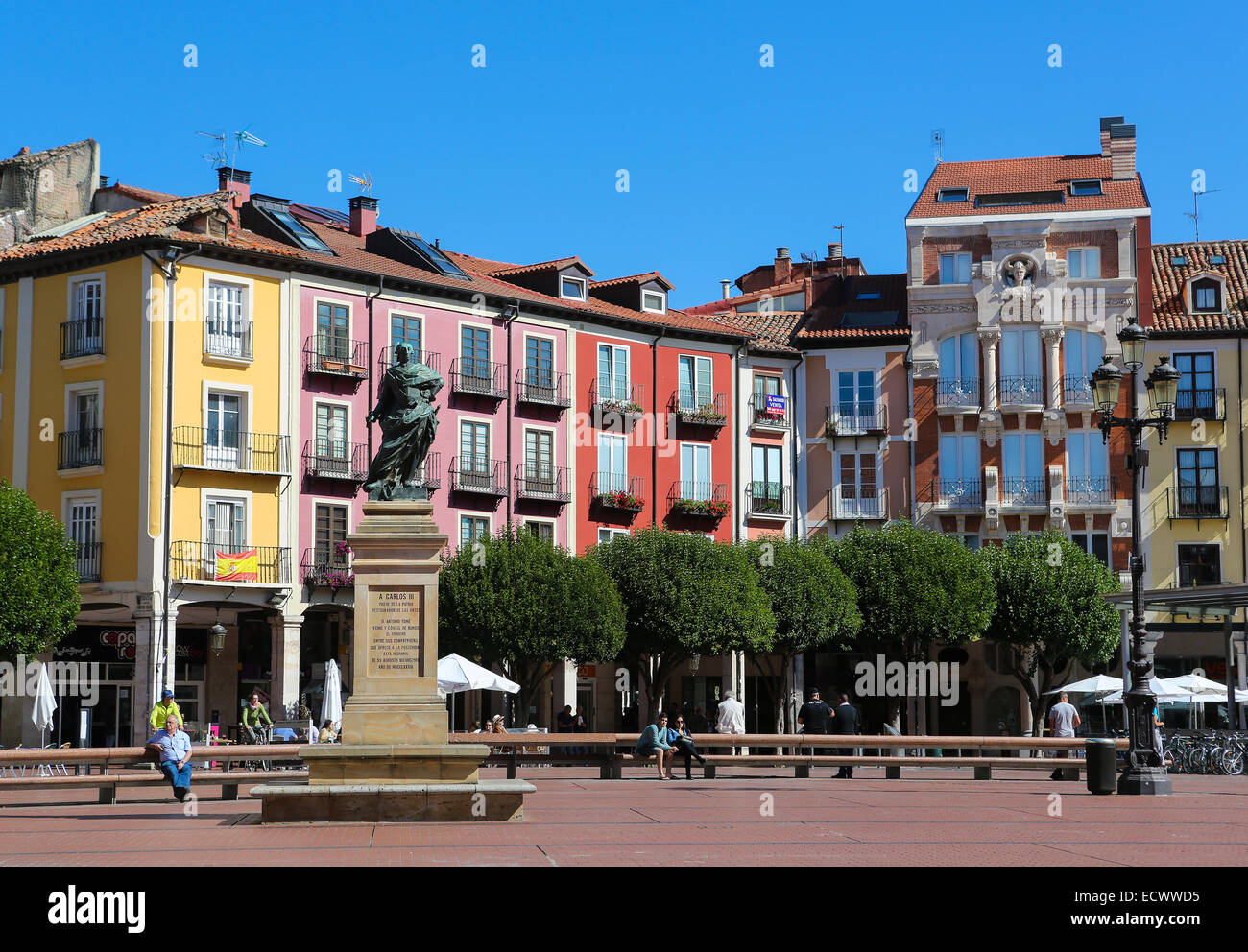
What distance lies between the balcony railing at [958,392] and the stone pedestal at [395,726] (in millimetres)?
43578

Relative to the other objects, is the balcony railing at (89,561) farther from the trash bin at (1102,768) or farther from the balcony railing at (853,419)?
the trash bin at (1102,768)

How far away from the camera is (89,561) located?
1944 inches

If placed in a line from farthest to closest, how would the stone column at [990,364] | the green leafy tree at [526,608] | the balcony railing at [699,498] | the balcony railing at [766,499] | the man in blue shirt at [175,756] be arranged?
the stone column at [990,364] → the balcony railing at [766,499] → the balcony railing at [699,498] → the green leafy tree at [526,608] → the man in blue shirt at [175,756]

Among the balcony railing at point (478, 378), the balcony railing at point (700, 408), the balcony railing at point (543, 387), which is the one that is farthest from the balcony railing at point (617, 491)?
the balcony railing at point (478, 378)

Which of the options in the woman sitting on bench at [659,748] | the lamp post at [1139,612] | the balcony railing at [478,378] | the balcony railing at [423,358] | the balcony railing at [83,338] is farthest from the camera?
the balcony railing at [478,378]

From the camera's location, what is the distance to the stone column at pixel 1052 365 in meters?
62.3

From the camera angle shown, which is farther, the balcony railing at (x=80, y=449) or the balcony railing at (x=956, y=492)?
the balcony railing at (x=956, y=492)

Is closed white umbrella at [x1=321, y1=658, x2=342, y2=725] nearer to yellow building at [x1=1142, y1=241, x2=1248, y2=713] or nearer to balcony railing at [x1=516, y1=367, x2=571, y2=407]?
balcony railing at [x1=516, y1=367, x2=571, y2=407]

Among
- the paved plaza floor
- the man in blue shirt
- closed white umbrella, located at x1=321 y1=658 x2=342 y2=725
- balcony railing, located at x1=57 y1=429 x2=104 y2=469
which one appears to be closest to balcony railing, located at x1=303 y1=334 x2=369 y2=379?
balcony railing, located at x1=57 y1=429 x2=104 y2=469

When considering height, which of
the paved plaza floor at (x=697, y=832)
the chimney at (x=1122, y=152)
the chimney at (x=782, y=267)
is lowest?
the paved plaza floor at (x=697, y=832)

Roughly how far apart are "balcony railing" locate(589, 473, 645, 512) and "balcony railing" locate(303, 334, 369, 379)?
362 inches

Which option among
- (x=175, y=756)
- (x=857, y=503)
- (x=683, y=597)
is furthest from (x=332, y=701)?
(x=857, y=503)
